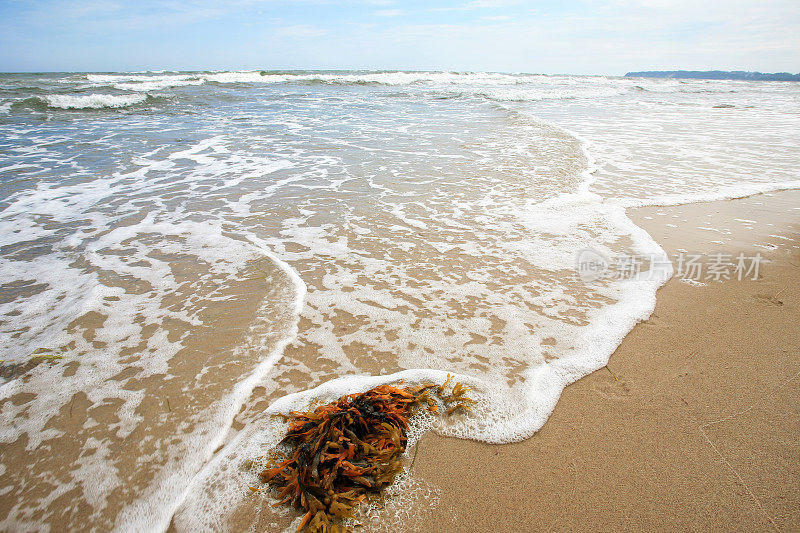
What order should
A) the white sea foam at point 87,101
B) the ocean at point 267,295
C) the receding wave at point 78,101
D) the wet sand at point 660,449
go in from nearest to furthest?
the wet sand at point 660,449 < the ocean at point 267,295 < the receding wave at point 78,101 < the white sea foam at point 87,101

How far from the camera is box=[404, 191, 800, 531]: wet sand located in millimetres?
1726

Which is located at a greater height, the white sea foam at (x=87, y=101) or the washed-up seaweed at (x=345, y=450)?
the white sea foam at (x=87, y=101)

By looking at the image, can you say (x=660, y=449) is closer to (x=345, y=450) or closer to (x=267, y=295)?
(x=345, y=450)

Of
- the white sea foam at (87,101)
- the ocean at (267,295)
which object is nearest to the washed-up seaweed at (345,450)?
the ocean at (267,295)

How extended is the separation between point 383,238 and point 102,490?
3180mm

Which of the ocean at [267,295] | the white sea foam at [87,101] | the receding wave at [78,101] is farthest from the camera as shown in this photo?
the white sea foam at [87,101]

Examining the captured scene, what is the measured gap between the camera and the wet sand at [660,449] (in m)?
1.73

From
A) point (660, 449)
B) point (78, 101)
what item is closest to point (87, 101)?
point (78, 101)

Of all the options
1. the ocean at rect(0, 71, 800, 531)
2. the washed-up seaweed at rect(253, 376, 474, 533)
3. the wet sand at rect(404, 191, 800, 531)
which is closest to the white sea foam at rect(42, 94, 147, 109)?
the ocean at rect(0, 71, 800, 531)

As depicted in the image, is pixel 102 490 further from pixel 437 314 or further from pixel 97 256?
pixel 97 256

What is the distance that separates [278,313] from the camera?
313 cm

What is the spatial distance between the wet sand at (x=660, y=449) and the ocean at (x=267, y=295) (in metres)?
0.17

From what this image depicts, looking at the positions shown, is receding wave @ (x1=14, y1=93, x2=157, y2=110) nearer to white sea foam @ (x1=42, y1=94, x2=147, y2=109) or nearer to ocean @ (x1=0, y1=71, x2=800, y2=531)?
white sea foam @ (x1=42, y1=94, x2=147, y2=109)

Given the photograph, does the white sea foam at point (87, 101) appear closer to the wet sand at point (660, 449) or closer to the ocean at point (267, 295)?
the ocean at point (267, 295)
